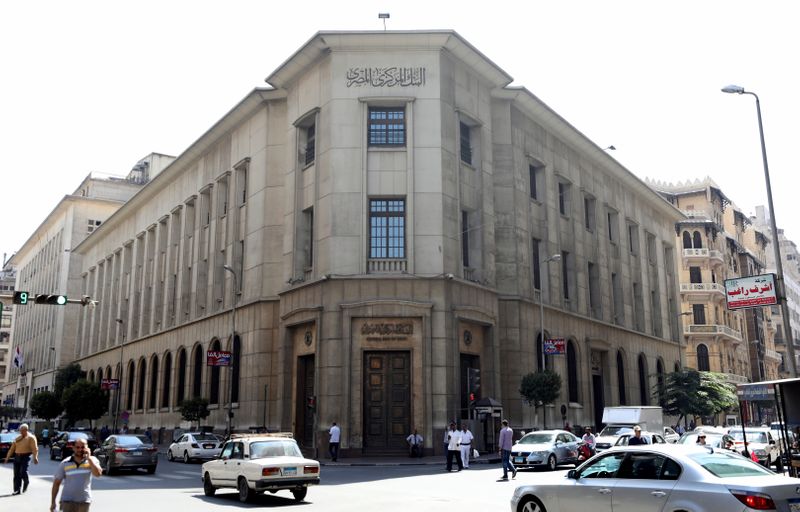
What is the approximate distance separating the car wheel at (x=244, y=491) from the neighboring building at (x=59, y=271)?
69168 millimetres

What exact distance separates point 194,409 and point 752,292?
31139 mm

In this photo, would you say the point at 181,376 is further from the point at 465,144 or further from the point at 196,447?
the point at 465,144

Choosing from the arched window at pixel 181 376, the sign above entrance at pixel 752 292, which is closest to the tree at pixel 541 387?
the sign above entrance at pixel 752 292

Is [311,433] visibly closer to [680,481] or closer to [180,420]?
[180,420]

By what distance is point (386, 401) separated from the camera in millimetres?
33062

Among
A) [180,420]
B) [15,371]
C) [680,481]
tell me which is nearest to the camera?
[680,481]

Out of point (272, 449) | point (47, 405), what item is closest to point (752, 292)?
point (272, 449)

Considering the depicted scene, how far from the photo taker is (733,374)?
7619cm

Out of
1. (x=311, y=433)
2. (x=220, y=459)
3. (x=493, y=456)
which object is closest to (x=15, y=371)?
(x=311, y=433)

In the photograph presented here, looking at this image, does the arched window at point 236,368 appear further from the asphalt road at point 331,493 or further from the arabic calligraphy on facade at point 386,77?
the arabic calligraphy on facade at point 386,77

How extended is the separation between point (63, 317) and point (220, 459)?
231 ft

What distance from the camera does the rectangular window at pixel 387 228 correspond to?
35.0 metres

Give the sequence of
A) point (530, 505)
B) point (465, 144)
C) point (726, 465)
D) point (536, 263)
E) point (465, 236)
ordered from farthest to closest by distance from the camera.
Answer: point (536, 263), point (465, 144), point (465, 236), point (530, 505), point (726, 465)

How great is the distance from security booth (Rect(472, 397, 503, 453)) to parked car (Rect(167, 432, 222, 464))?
12.0 meters
